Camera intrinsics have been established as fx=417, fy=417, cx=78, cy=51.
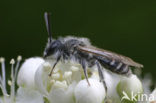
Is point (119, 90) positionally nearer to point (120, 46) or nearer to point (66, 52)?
point (66, 52)

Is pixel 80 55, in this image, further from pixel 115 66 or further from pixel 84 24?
pixel 84 24

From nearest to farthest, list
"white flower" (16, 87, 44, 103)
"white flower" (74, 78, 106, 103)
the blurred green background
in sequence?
"white flower" (74, 78, 106, 103)
"white flower" (16, 87, 44, 103)
the blurred green background

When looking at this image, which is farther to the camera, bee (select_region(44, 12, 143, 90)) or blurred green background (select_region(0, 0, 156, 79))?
blurred green background (select_region(0, 0, 156, 79))

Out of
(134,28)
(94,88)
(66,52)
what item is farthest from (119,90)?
(134,28)

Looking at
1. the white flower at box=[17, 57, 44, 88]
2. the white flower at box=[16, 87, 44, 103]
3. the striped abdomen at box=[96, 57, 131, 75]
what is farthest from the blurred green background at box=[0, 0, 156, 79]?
the striped abdomen at box=[96, 57, 131, 75]

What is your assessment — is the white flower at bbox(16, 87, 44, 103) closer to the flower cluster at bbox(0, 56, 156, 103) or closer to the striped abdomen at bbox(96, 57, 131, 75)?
the flower cluster at bbox(0, 56, 156, 103)

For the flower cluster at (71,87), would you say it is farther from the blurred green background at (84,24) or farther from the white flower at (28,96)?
the blurred green background at (84,24)

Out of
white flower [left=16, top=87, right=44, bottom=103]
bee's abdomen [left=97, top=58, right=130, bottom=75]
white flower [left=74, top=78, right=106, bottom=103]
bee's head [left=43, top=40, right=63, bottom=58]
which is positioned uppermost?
bee's head [left=43, top=40, right=63, bottom=58]
